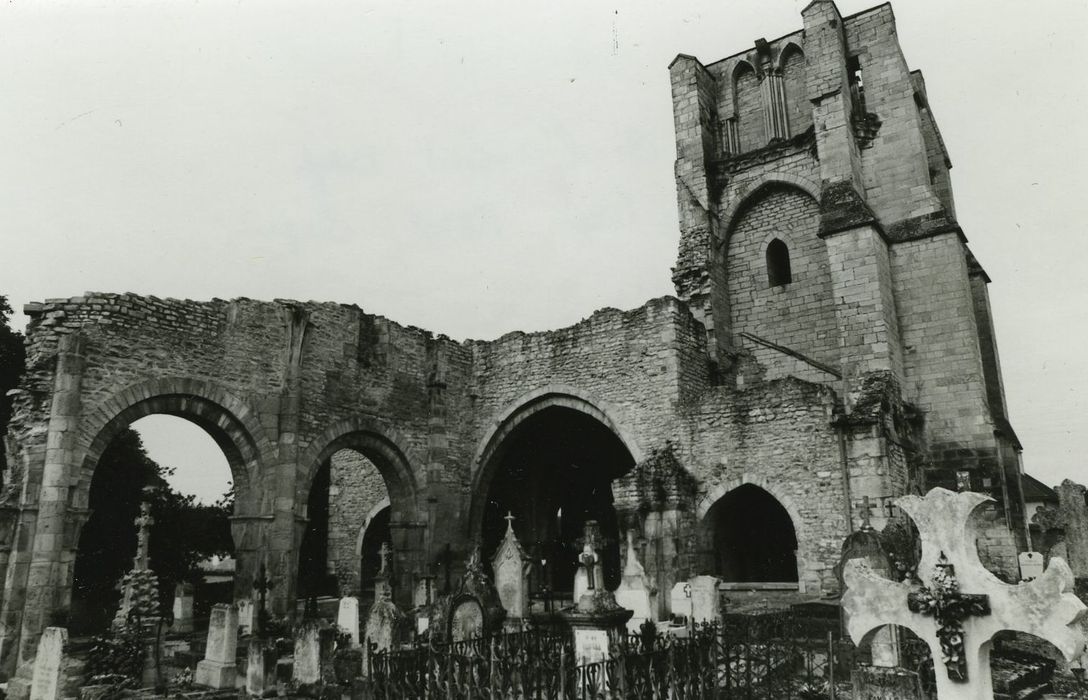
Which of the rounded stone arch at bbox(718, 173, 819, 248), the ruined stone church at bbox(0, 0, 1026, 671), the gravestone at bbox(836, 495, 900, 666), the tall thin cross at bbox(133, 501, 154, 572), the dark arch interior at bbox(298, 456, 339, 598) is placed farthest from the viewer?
the dark arch interior at bbox(298, 456, 339, 598)

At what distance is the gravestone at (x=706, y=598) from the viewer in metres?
10.0

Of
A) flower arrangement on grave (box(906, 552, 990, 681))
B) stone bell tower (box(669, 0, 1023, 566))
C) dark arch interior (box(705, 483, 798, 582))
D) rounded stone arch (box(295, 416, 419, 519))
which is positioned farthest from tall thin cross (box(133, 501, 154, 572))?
stone bell tower (box(669, 0, 1023, 566))

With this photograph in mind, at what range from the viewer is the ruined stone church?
1105 centimetres

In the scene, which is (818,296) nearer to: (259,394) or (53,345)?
(259,394)

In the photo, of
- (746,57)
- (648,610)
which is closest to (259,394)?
(648,610)

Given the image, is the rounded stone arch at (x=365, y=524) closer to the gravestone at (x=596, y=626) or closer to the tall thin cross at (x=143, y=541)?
the tall thin cross at (x=143, y=541)

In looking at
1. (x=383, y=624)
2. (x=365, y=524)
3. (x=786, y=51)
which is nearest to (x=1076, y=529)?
(x=383, y=624)

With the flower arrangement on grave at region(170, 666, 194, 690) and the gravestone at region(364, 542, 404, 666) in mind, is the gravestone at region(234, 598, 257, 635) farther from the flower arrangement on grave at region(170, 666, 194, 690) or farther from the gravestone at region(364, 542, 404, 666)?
the gravestone at region(364, 542, 404, 666)

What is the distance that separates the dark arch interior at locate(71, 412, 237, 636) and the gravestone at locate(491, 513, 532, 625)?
8.49 meters

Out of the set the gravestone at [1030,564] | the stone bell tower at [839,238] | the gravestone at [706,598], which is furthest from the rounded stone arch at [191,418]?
the gravestone at [1030,564]

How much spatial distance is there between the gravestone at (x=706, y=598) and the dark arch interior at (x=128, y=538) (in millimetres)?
→ 10345

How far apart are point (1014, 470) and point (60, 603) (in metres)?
16.5

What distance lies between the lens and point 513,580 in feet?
32.2

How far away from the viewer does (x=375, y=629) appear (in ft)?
27.1
